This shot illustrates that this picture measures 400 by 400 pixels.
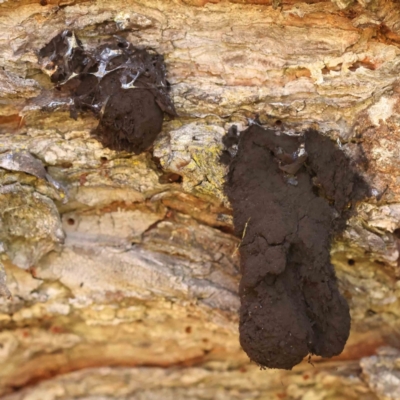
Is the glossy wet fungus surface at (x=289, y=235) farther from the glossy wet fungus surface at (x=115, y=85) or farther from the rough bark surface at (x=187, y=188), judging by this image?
the glossy wet fungus surface at (x=115, y=85)

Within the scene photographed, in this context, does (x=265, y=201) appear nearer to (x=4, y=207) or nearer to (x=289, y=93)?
(x=289, y=93)

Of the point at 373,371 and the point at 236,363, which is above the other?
the point at 373,371

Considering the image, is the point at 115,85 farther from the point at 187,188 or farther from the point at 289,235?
the point at 289,235

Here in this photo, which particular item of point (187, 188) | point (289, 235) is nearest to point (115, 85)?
point (187, 188)

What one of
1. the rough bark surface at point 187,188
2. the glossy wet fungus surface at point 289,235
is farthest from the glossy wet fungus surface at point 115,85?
the glossy wet fungus surface at point 289,235

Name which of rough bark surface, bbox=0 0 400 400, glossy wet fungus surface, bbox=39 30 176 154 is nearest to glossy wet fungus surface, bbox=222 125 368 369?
rough bark surface, bbox=0 0 400 400

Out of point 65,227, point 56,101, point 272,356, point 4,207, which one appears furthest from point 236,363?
point 56,101

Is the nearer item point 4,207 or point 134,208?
point 4,207
